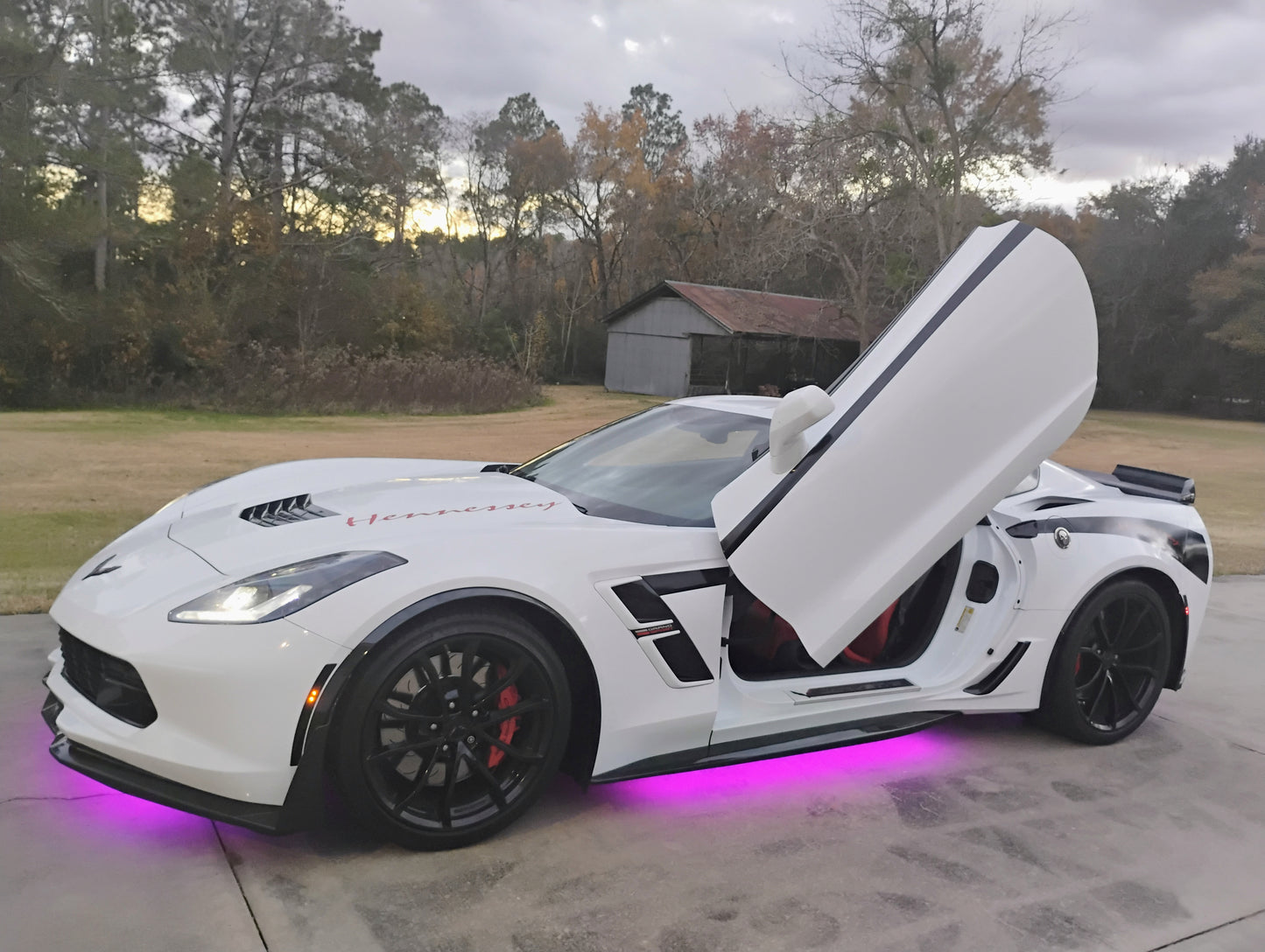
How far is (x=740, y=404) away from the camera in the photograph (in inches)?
171

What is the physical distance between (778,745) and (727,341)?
30.8 m

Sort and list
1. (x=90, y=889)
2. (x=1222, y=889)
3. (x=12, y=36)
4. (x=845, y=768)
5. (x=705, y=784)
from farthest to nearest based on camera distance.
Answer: (x=12, y=36) < (x=845, y=768) < (x=705, y=784) < (x=1222, y=889) < (x=90, y=889)

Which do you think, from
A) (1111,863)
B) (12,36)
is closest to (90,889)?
(1111,863)

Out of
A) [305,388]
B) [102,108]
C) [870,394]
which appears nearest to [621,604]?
[870,394]

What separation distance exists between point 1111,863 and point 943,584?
114 centimetres

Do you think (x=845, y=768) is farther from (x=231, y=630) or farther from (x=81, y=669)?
(x=81, y=669)

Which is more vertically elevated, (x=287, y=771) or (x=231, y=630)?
(x=231, y=630)

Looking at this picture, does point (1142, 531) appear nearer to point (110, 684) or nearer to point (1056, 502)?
point (1056, 502)

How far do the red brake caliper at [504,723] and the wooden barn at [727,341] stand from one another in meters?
29.2

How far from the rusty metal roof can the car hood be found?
29511mm

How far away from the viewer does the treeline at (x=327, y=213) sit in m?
21.2

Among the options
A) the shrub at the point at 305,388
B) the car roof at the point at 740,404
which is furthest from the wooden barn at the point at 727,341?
the car roof at the point at 740,404

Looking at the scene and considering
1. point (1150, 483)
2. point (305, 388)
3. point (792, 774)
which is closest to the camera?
point (792, 774)

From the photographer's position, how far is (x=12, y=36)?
66.2ft
